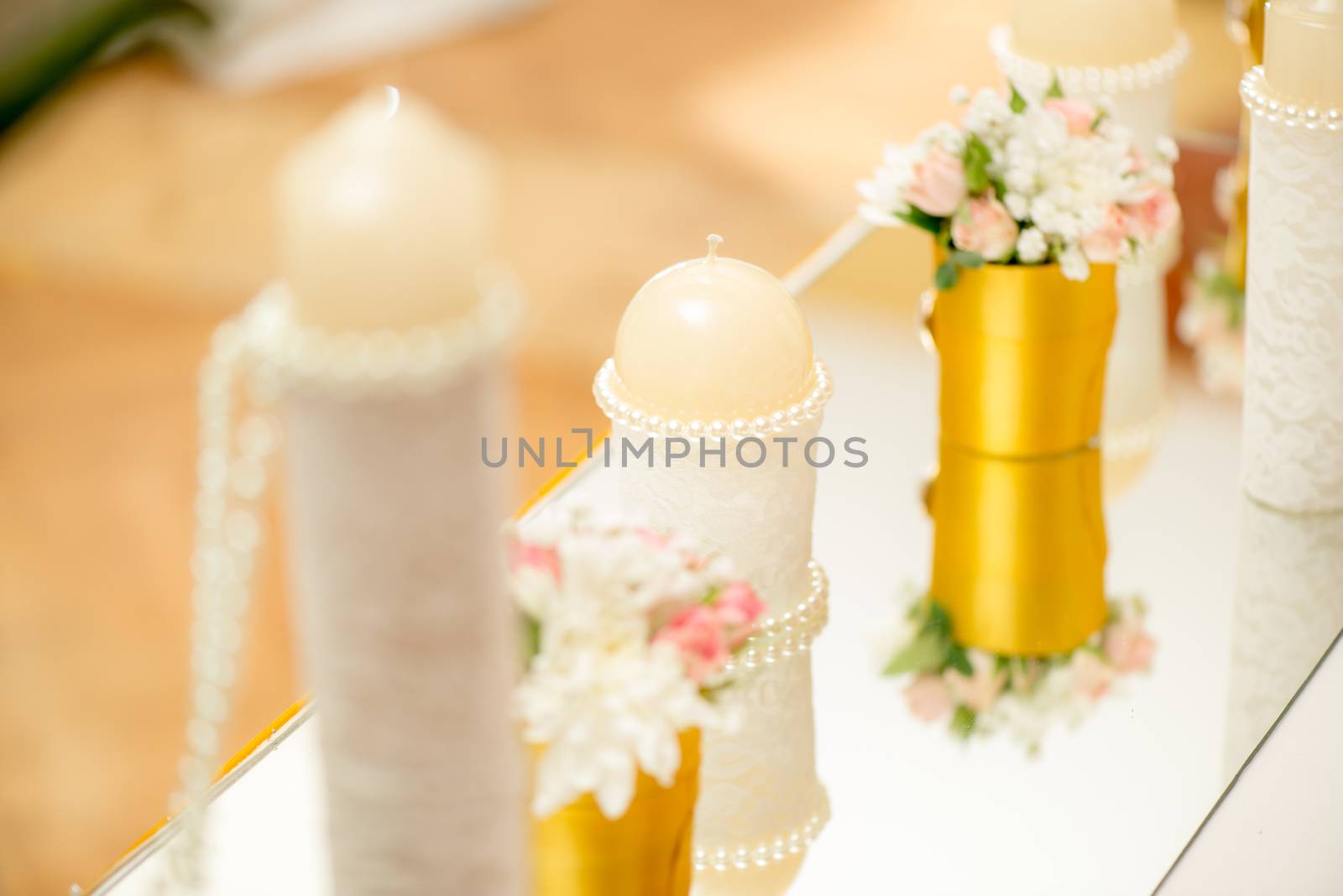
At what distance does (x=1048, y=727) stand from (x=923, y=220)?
1.09 ft

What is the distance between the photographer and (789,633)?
1.08 metres

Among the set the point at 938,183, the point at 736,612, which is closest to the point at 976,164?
the point at 938,183

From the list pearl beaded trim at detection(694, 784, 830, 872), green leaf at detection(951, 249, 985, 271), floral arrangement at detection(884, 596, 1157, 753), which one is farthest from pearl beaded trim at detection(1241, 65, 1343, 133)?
pearl beaded trim at detection(694, 784, 830, 872)

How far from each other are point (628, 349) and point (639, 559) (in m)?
0.25

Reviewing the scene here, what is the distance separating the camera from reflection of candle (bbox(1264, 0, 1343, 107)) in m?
1.14

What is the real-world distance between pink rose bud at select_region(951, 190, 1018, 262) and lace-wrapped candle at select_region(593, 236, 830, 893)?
0.16 m

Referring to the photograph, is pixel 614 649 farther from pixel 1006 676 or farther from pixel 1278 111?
pixel 1278 111

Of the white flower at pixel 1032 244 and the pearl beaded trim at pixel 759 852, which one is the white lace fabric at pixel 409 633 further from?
the white flower at pixel 1032 244

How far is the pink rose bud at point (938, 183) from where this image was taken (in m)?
1.14

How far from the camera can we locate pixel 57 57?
3.44 meters

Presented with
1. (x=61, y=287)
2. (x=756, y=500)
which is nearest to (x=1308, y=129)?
(x=756, y=500)

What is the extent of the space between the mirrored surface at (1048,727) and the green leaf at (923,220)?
7.4 inches

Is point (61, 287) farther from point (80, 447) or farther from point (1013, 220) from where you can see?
point (1013, 220)

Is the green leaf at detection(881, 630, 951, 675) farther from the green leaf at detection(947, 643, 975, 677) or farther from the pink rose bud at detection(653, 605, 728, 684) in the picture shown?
the pink rose bud at detection(653, 605, 728, 684)
